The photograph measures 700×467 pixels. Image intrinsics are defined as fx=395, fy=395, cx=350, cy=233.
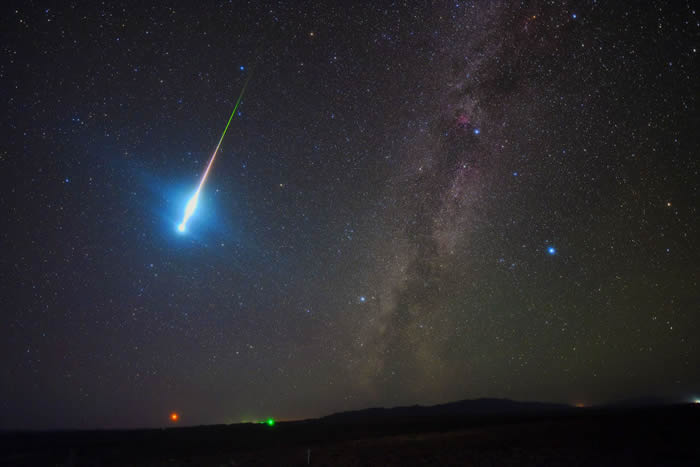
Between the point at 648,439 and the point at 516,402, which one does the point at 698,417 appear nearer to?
the point at 648,439

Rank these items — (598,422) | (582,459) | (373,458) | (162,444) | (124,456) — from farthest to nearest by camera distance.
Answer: (162,444) < (598,422) < (124,456) < (373,458) < (582,459)

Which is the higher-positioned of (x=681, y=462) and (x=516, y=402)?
(x=681, y=462)

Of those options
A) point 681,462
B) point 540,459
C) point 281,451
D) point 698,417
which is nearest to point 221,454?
point 281,451

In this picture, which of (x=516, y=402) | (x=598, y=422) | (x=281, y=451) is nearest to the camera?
(x=281, y=451)

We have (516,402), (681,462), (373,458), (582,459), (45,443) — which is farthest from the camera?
(516,402)

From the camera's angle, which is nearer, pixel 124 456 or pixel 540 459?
pixel 540 459

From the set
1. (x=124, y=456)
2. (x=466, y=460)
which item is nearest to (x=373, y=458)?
(x=466, y=460)

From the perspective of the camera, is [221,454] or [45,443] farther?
[45,443]

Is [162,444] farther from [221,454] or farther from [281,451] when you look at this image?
[281,451]

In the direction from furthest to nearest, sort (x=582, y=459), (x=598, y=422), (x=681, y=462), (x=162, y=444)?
(x=162, y=444), (x=598, y=422), (x=582, y=459), (x=681, y=462)
